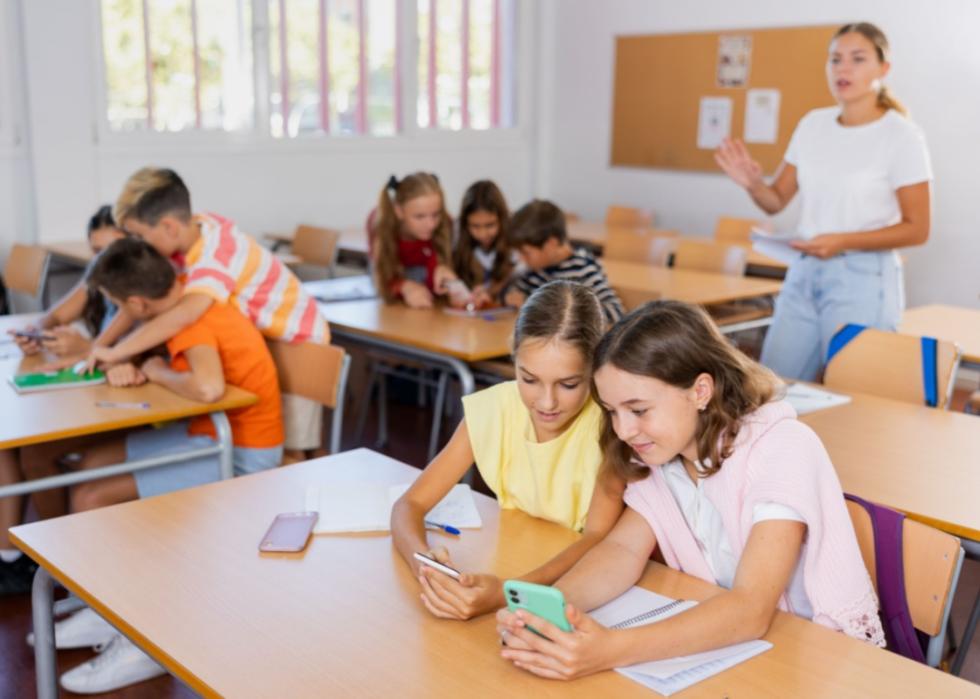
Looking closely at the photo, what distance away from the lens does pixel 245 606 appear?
157 cm

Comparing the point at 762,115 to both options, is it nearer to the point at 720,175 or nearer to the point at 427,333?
the point at 720,175

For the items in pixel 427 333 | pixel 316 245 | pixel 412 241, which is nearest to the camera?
pixel 427 333

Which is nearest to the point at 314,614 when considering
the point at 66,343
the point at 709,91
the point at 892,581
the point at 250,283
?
the point at 892,581

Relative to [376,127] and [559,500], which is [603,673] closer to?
[559,500]

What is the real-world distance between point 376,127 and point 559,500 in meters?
5.60

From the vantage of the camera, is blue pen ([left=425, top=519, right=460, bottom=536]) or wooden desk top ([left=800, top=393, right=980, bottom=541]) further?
wooden desk top ([left=800, top=393, right=980, bottom=541])

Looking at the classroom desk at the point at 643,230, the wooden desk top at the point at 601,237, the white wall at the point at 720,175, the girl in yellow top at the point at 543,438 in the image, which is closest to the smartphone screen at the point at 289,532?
the girl in yellow top at the point at 543,438

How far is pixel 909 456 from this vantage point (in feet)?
7.82

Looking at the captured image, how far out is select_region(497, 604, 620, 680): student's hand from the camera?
1.36m

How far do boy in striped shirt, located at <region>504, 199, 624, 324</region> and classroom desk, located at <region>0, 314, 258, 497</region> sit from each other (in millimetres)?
1319

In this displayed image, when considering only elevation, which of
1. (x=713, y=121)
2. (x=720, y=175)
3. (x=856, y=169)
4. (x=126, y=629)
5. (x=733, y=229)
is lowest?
(x=126, y=629)

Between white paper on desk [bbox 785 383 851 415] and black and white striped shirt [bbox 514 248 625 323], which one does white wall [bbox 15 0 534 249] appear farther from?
white paper on desk [bbox 785 383 851 415]

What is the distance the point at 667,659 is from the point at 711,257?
393 cm

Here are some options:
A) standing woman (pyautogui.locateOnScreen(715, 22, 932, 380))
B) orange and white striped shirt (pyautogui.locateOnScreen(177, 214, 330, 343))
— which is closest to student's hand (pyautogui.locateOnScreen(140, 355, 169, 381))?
orange and white striped shirt (pyautogui.locateOnScreen(177, 214, 330, 343))
